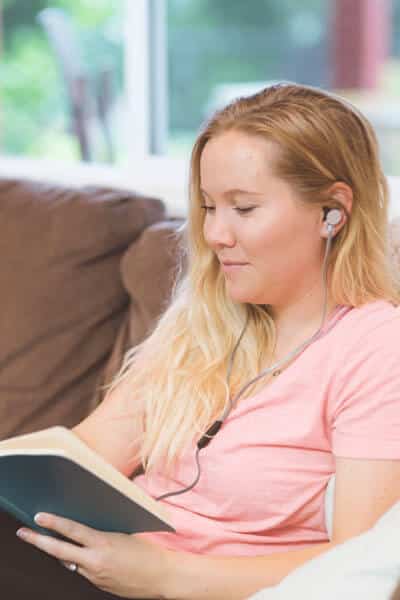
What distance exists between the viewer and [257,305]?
1.52m

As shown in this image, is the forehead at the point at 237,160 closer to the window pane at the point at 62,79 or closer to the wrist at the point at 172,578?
the wrist at the point at 172,578

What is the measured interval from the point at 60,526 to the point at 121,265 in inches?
29.9

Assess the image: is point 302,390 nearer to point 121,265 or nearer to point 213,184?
point 213,184

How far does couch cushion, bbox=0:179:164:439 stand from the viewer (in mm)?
1959

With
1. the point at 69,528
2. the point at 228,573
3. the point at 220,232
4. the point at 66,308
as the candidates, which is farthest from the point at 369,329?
the point at 66,308

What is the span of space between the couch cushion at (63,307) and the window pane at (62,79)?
83.3 inches

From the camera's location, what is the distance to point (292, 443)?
53.4 inches

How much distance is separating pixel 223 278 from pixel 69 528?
0.44 metres

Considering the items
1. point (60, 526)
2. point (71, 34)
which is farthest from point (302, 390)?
point (71, 34)

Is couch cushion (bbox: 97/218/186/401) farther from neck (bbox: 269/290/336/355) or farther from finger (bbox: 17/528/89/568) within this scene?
finger (bbox: 17/528/89/568)

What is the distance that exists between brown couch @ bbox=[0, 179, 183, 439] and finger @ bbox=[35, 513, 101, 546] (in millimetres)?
653

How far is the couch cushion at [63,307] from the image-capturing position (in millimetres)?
1959

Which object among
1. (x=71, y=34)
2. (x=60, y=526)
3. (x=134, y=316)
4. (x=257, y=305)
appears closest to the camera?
(x=60, y=526)

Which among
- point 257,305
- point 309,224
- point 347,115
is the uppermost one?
point 347,115
